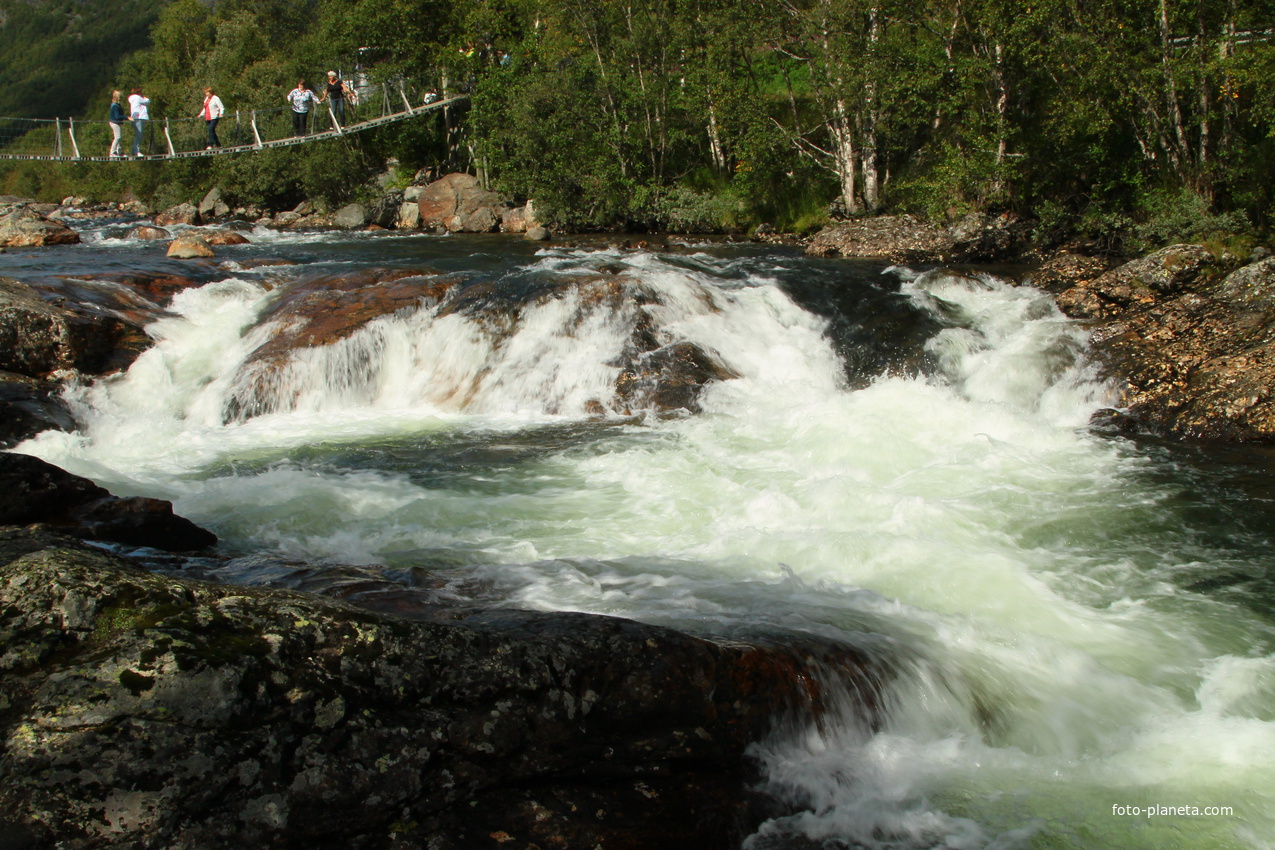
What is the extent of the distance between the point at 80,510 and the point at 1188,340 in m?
12.1

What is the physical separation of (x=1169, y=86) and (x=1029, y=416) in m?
8.61

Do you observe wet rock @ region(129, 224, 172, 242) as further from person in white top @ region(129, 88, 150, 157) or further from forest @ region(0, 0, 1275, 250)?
forest @ region(0, 0, 1275, 250)

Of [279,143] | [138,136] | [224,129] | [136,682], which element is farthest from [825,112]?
[224,129]

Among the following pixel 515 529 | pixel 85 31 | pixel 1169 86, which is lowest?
pixel 515 529

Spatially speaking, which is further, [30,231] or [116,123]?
[116,123]

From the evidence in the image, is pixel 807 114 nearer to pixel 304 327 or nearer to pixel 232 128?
pixel 304 327

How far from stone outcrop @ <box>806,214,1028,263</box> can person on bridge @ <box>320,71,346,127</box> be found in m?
18.2

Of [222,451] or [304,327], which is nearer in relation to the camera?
[222,451]

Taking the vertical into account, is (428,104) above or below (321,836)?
above

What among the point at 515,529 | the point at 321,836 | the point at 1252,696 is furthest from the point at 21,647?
the point at 1252,696

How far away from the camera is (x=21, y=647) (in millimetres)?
2574

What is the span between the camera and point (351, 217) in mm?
31156

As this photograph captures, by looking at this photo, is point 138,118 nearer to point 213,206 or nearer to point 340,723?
point 213,206

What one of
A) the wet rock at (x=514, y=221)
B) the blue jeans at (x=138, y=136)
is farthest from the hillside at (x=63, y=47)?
the wet rock at (x=514, y=221)
